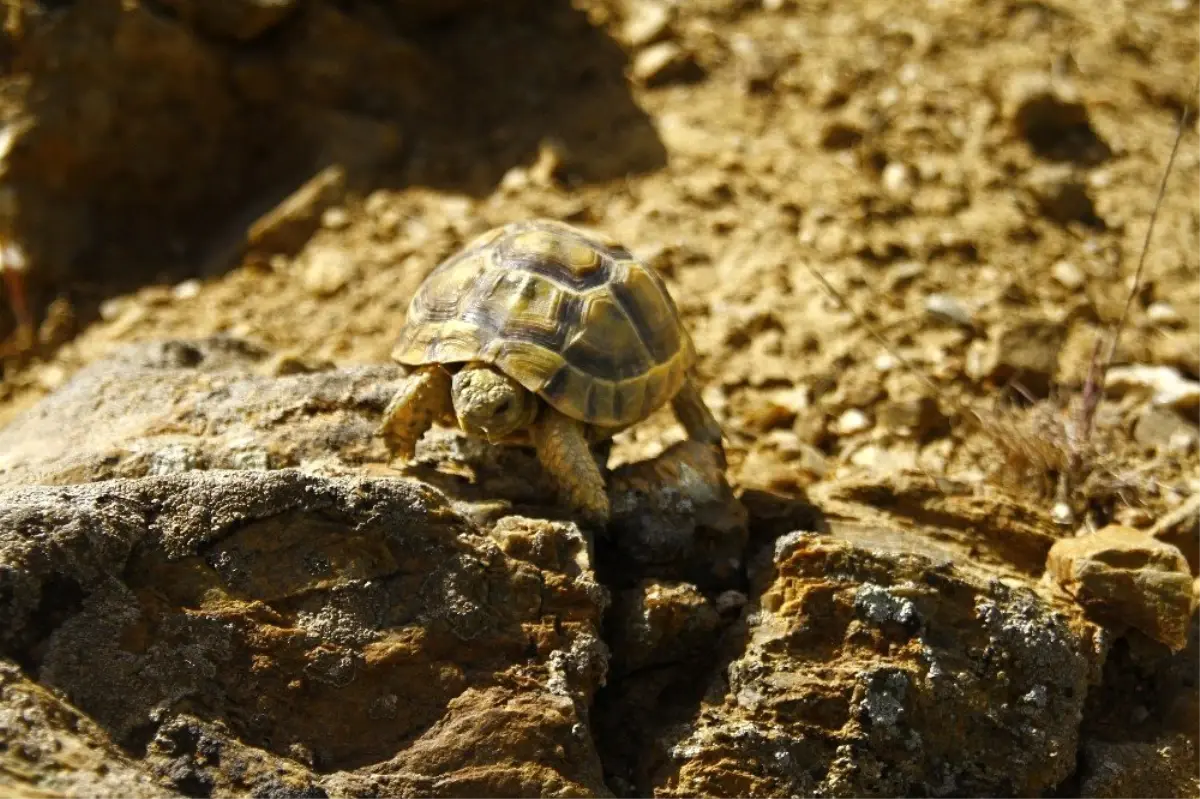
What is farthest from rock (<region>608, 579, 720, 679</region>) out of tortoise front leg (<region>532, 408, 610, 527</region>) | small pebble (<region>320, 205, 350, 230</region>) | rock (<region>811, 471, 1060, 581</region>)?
small pebble (<region>320, 205, 350, 230</region>)

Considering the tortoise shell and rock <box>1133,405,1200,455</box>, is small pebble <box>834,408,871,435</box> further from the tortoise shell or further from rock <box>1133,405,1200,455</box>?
the tortoise shell

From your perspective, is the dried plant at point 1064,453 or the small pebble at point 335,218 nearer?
the dried plant at point 1064,453

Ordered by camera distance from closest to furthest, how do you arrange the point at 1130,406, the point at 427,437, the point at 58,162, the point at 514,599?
1. the point at 514,599
2. the point at 427,437
3. the point at 1130,406
4. the point at 58,162

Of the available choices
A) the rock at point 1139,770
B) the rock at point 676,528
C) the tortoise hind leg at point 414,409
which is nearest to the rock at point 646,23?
the tortoise hind leg at point 414,409

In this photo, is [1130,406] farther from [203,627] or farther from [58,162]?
[58,162]

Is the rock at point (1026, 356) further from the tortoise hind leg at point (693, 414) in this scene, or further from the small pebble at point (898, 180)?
the tortoise hind leg at point (693, 414)

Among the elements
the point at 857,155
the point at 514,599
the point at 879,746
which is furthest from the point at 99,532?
the point at 857,155
